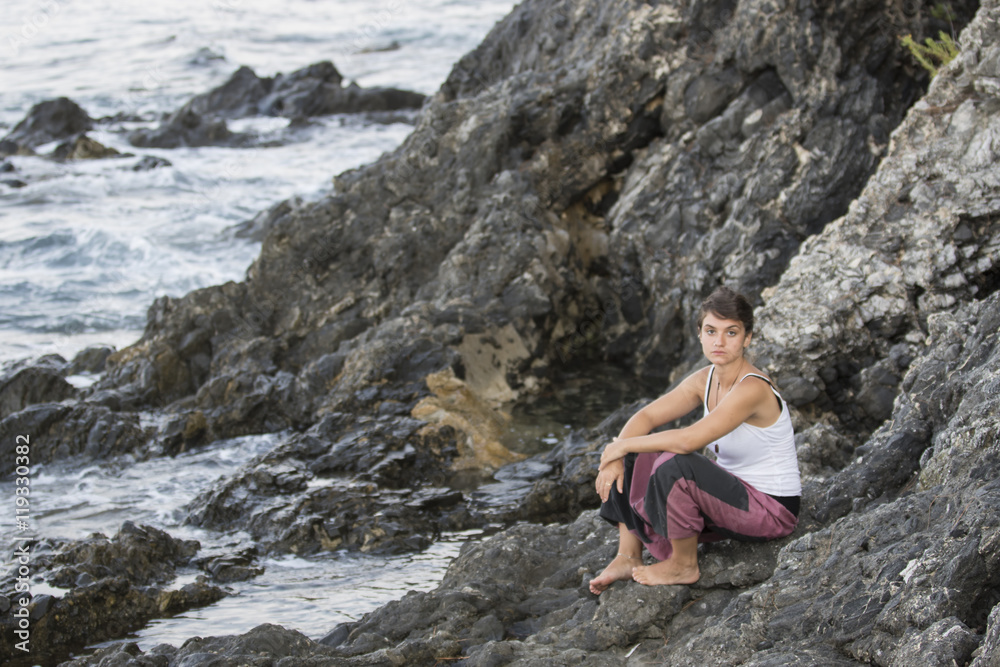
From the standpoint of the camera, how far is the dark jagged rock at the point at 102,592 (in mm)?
5242

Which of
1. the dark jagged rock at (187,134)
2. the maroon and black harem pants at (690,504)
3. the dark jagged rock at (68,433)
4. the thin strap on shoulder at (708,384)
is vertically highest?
the dark jagged rock at (187,134)

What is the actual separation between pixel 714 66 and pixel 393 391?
194 inches

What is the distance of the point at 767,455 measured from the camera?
12.7 feet

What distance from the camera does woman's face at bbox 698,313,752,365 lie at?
390cm

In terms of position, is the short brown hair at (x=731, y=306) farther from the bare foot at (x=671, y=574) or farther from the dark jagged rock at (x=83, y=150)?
the dark jagged rock at (x=83, y=150)

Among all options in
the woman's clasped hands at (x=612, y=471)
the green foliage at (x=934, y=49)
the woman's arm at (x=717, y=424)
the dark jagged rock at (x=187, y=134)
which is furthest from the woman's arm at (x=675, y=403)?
the dark jagged rock at (x=187, y=134)

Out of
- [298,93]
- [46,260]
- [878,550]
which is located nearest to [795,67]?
[878,550]

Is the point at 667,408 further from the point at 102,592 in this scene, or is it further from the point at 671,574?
the point at 102,592

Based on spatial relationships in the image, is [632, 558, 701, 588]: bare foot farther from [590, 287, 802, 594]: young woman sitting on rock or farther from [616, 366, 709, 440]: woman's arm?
[616, 366, 709, 440]: woman's arm

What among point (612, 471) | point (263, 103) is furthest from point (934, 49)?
point (263, 103)

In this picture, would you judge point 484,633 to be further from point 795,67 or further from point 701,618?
point 795,67

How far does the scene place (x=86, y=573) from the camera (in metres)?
5.68

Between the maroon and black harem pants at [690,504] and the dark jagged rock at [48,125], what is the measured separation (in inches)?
973

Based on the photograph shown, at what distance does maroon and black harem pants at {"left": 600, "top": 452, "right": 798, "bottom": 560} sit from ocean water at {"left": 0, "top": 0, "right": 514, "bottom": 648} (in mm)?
2203
